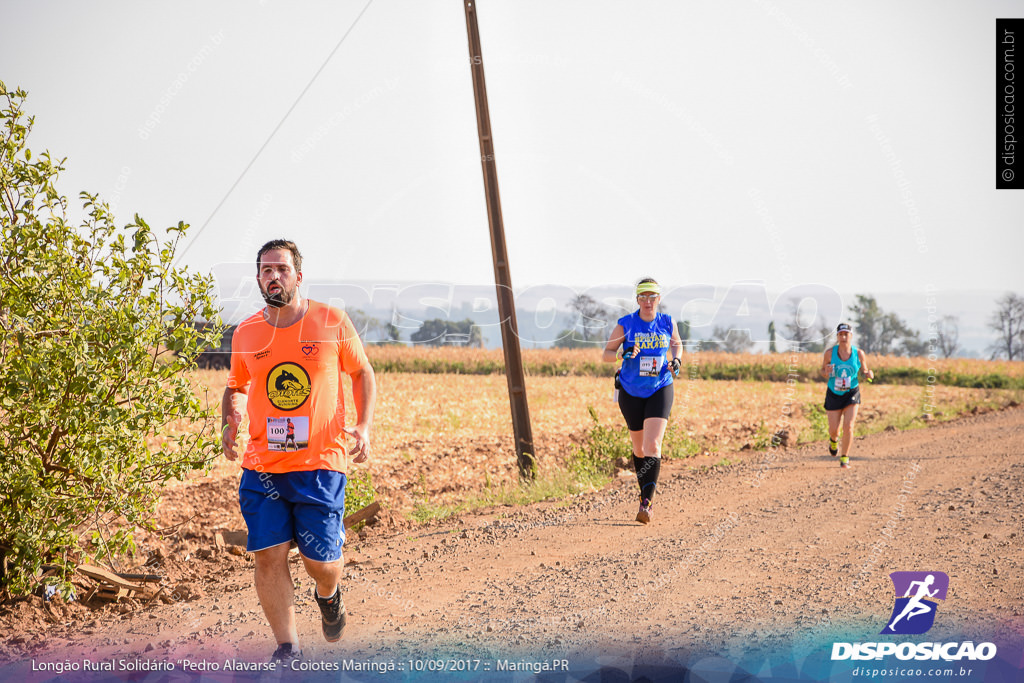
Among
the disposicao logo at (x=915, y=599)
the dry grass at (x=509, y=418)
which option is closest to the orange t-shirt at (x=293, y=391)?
the dry grass at (x=509, y=418)

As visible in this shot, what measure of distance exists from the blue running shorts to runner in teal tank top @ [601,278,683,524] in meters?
3.87

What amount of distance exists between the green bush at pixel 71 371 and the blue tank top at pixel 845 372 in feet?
26.8

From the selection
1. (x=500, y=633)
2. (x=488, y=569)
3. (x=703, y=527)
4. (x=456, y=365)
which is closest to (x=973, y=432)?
(x=703, y=527)

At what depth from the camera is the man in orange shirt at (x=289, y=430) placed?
168 inches

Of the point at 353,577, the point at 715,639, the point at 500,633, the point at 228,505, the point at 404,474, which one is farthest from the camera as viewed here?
the point at 404,474

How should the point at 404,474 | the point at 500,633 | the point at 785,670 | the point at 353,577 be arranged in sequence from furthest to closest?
the point at 404,474 → the point at 353,577 → the point at 500,633 → the point at 785,670

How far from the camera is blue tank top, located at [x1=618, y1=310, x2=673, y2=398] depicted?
25.1ft

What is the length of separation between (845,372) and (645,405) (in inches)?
173

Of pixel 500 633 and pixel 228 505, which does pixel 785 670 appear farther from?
pixel 228 505

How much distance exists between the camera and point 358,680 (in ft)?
14.9

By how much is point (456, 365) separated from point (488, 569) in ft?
80.1

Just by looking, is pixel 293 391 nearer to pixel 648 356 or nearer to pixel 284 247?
pixel 284 247

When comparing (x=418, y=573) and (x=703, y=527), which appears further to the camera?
(x=703, y=527)

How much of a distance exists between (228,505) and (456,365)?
2195 cm
